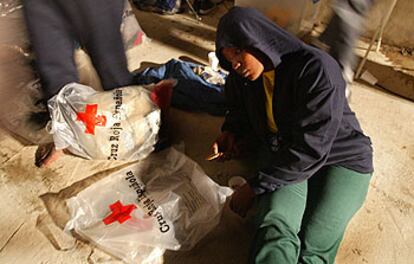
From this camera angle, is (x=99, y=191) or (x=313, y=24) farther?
(x=313, y=24)

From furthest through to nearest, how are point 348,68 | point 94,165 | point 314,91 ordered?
point 348,68 → point 94,165 → point 314,91

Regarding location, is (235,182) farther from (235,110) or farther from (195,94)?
(195,94)

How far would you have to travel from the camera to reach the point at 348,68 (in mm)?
1556

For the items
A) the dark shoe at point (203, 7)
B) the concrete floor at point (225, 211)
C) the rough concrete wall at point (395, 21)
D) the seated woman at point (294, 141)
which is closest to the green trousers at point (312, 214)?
the seated woman at point (294, 141)

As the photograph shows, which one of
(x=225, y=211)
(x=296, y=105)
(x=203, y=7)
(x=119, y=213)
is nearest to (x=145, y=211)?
(x=119, y=213)

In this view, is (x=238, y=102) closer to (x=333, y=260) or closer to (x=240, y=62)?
(x=240, y=62)

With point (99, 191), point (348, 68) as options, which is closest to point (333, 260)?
point (99, 191)

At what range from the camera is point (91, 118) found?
47.3 inches

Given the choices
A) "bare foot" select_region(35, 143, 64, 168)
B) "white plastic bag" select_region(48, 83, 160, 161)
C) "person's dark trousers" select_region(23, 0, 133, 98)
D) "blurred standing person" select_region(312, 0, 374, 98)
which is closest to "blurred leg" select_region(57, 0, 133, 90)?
"person's dark trousers" select_region(23, 0, 133, 98)

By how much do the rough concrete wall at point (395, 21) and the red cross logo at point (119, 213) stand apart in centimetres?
157

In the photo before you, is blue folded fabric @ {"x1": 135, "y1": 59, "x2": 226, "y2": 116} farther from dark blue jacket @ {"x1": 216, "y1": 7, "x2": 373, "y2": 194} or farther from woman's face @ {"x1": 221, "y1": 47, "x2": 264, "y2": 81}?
woman's face @ {"x1": 221, "y1": 47, "x2": 264, "y2": 81}

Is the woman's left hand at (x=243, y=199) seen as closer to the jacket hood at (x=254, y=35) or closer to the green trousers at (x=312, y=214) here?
the green trousers at (x=312, y=214)

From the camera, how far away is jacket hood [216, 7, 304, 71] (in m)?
0.80

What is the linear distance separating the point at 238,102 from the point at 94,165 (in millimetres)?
605
